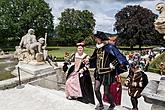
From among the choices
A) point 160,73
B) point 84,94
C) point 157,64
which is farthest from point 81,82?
point 157,64

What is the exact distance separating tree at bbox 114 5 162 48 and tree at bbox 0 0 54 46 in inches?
500

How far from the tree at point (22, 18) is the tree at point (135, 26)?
12699 millimetres

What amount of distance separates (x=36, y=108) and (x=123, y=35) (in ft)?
131

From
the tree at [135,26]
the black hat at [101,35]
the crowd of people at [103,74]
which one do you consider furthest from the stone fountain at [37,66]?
the tree at [135,26]

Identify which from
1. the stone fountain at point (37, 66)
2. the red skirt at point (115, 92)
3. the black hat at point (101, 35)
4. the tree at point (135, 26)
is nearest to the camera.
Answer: the black hat at point (101, 35)

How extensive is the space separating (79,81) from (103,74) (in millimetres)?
1054

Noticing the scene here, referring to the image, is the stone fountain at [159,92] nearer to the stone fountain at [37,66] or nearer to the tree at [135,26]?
the stone fountain at [37,66]

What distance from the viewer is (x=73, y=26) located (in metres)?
54.0

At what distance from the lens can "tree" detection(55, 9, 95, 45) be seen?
175 ft

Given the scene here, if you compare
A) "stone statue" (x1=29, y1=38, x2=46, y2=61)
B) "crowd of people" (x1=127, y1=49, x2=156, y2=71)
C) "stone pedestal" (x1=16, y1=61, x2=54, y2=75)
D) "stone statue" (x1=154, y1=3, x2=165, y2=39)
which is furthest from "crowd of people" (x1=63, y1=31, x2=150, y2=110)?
"crowd of people" (x1=127, y1=49, x2=156, y2=71)

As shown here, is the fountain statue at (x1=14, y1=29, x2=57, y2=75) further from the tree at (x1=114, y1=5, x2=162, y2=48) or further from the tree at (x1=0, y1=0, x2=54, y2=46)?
the tree at (x1=114, y1=5, x2=162, y2=48)

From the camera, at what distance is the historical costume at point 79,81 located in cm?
599

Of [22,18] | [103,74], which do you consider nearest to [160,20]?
[103,74]

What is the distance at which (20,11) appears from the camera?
136 ft
